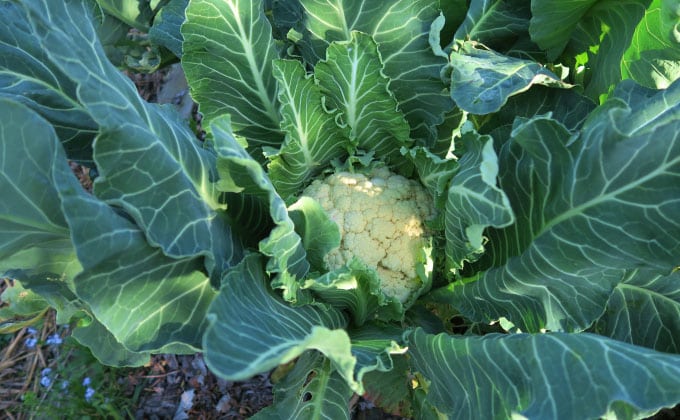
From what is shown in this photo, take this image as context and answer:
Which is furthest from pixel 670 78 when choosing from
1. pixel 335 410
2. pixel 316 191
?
pixel 335 410

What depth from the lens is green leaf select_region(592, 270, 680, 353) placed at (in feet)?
4.83

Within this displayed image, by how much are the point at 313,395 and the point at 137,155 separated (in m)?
0.83

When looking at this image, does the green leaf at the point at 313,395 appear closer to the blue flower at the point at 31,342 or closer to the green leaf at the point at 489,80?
the green leaf at the point at 489,80

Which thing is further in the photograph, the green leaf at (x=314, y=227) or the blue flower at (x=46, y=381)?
the blue flower at (x=46, y=381)

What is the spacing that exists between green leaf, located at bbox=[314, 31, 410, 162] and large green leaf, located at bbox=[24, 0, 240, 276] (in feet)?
1.41

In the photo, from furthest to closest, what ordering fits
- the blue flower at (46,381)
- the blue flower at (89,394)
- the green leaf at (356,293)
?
the blue flower at (46,381) → the blue flower at (89,394) → the green leaf at (356,293)

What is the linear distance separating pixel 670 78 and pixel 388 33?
72 cm

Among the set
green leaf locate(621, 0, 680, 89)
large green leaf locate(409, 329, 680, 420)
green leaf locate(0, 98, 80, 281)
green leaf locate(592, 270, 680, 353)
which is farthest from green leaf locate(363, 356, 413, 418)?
green leaf locate(621, 0, 680, 89)

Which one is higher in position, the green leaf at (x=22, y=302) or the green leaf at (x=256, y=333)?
the green leaf at (x=256, y=333)

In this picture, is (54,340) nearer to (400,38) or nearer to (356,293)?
(356,293)

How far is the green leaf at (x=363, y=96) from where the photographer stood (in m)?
1.47

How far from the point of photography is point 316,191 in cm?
170

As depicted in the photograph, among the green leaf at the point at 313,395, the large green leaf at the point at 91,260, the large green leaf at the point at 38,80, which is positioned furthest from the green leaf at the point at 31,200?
the green leaf at the point at 313,395

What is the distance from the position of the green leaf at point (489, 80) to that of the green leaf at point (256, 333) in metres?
0.63
